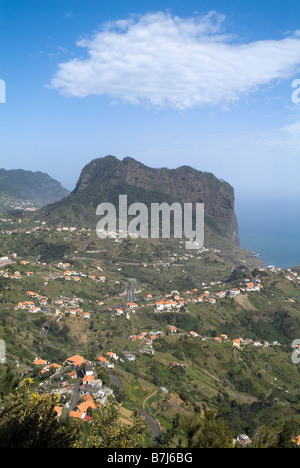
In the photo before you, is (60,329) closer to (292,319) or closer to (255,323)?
(255,323)

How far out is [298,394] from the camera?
32375mm

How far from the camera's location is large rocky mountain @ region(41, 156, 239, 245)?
116062mm

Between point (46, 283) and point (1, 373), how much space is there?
1590 inches

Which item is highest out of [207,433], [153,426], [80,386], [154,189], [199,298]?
[154,189]

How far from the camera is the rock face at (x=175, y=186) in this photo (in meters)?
122

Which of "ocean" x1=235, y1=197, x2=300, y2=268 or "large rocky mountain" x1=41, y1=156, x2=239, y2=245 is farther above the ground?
"large rocky mountain" x1=41, y1=156, x2=239, y2=245

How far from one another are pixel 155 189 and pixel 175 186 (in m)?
7.35

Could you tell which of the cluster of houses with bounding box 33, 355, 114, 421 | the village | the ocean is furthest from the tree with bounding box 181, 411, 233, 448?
the ocean

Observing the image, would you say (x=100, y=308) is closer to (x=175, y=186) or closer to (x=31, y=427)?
(x=31, y=427)

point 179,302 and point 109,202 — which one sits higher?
point 109,202

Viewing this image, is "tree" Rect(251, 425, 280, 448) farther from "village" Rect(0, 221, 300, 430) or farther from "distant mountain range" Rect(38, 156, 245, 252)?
"distant mountain range" Rect(38, 156, 245, 252)

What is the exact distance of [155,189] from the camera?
124 meters

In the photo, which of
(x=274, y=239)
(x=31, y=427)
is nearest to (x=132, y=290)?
(x=31, y=427)
